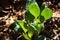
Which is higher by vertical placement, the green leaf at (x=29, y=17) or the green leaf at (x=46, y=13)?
the green leaf at (x=46, y=13)

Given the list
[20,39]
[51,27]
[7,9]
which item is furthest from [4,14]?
[51,27]

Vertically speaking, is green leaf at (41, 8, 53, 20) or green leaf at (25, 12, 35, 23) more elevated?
green leaf at (41, 8, 53, 20)

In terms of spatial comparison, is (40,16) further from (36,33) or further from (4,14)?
(4,14)

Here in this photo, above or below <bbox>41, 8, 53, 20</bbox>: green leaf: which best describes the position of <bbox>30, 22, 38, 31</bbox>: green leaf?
below

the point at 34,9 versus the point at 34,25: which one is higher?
the point at 34,9

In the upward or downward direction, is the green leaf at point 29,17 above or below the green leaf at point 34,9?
below

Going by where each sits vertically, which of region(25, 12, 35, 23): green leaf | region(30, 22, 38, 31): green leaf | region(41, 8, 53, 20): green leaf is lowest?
region(30, 22, 38, 31): green leaf

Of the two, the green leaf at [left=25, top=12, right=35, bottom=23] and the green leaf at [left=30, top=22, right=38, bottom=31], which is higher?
the green leaf at [left=25, top=12, right=35, bottom=23]

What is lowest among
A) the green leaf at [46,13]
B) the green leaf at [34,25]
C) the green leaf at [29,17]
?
the green leaf at [34,25]
